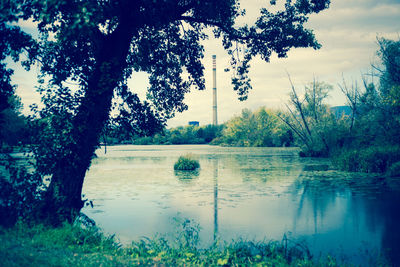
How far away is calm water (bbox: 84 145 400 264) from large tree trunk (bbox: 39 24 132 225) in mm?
2187

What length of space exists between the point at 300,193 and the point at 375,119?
1379 centimetres

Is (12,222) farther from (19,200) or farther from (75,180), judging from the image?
(75,180)

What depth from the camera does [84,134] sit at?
29.7 ft

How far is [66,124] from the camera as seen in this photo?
8727mm

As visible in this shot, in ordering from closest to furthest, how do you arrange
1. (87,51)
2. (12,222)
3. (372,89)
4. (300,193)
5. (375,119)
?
(12,222), (87,51), (300,193), (375,119), (372,89)

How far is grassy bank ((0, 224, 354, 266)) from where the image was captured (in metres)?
6.21

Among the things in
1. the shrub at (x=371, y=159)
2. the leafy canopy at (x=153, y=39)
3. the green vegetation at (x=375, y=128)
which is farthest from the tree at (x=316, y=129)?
the leafy canopy at (x=153, y=39)

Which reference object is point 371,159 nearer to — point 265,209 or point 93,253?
point 265,209

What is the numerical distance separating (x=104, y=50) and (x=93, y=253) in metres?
5.62

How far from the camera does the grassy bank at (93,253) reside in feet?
20.4

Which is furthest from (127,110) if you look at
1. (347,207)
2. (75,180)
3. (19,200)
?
(347,207)

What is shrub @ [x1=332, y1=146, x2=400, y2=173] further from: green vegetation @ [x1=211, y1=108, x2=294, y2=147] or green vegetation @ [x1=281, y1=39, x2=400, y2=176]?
green vegetation @ [x1=211, y1=108, x2=294, y2=147]

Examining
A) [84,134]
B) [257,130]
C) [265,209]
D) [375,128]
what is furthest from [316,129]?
[257,130]

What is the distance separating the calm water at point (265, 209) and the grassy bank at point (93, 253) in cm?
201
